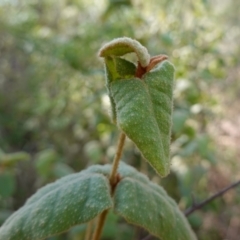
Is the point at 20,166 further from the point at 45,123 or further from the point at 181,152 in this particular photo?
the point at 181,152

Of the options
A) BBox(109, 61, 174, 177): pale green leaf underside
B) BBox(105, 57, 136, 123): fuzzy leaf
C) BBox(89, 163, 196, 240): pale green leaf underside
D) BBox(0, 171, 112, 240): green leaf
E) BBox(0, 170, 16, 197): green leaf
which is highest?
BBox(105, 57, 136, 123): fuzzy leaf

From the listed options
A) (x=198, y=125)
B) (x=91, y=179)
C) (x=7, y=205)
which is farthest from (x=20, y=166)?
(x=91, y=179)

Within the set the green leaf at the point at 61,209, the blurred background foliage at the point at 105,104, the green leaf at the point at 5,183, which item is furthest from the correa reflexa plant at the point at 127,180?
the green leaf at the point at 5,183

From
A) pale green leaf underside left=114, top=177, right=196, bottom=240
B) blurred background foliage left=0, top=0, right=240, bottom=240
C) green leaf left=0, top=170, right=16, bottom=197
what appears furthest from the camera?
blurred background foliage left=0, top=0, right=240, bottom=240

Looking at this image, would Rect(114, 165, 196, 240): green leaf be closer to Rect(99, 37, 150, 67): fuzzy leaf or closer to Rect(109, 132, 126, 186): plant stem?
Rect(109, 132, 126, 186): plant stem

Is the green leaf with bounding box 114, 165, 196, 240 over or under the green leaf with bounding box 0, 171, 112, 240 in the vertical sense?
under

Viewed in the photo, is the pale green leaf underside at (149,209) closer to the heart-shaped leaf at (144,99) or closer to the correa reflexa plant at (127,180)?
the correa reflexa plant at (127,180)

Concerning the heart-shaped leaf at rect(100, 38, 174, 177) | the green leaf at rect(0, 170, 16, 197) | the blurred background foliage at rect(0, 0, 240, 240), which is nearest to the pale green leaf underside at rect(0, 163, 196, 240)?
the heart-shaped leaf at rect(100, 38, 174, 177)
